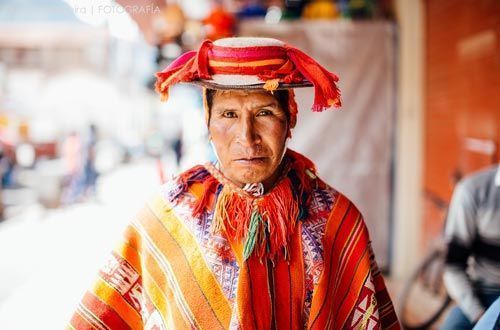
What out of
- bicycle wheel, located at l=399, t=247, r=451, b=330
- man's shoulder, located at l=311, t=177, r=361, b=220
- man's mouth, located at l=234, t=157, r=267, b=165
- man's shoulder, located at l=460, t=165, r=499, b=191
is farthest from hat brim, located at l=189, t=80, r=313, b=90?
bicycle wheel, located at l=399, t=247, r=451, b=330

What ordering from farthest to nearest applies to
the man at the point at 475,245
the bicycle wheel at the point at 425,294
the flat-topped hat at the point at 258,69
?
the bicycle wheel at the point at 425,294, the man at the point at 475,245, the flat-topped hat at the point at 258,69

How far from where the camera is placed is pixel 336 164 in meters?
5.91

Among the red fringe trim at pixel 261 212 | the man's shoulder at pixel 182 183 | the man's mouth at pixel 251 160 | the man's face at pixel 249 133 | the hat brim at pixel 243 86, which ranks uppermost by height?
the hat brim at pixel 243 86

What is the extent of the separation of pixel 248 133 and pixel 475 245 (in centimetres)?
170

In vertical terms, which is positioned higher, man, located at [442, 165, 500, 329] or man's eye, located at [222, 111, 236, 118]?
man's eye, located at [222, 111, 236, 118]

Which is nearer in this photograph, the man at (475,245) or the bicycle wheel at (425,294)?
the man at (475,245)

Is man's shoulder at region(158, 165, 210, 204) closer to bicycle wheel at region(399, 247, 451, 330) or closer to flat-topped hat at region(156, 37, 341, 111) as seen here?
flat-topped hat at region(156, 37, 341, 111)

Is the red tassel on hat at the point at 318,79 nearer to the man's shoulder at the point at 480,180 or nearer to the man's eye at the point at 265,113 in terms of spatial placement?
the man's eye at the point at 265,113

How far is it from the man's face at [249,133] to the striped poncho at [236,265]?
0.32 feet

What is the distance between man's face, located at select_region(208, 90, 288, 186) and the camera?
1.63m

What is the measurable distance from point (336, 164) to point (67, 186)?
31.3ft

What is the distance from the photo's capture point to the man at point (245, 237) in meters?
1.60

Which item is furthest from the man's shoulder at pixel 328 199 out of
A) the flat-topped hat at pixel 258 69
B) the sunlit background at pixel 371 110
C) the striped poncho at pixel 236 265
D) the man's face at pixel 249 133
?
the sunlit background at pixel 371 110

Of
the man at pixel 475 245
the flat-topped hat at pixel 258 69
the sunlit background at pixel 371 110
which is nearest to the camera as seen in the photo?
the flat-topped hat at pixel 258 69
